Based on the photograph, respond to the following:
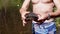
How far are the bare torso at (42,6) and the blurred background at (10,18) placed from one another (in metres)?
0.42

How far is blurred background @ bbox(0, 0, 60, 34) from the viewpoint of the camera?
1.84 metres

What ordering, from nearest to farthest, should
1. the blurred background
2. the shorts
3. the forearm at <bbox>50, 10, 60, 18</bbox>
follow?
the forearm at <bbox>50, 10, 60, 18</bbox>, the shorts, the blurred background

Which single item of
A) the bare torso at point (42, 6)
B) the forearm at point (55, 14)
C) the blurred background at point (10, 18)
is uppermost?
the bare torso at point (42, 6)

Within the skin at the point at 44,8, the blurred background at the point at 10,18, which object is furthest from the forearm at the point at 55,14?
the blurred background at the point at 10,18

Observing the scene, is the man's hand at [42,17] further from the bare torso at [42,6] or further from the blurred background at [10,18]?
the blurred background at [10,18]

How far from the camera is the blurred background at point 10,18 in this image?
6.03 ft

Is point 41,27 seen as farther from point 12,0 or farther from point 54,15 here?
point 12,0

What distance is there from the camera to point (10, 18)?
1943mm

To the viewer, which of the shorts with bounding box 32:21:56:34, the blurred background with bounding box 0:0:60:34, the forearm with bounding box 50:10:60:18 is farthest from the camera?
the blurred background with bounding box 0:0:60:34

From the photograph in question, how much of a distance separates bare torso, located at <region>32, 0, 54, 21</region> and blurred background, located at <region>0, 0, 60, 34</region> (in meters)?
0.42

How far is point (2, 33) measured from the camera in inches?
82.1

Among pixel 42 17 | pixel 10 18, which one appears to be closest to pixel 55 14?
pixel 42 17

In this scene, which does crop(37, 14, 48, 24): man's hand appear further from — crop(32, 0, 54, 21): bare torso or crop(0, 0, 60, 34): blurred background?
crop(0, 0, 60, 34): blurred background

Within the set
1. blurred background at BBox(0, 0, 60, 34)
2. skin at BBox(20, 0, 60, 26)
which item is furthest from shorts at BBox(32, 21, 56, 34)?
blurred background at BBox(0, 0, 60, 34)
